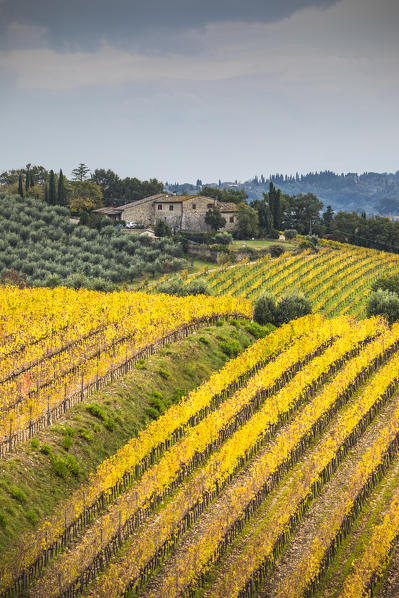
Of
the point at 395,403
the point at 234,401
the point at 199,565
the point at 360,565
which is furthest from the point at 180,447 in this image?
the point at 395,403

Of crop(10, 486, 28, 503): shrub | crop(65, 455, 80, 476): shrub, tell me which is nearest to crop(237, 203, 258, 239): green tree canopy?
crop(65, 455, 80, 476): shrub

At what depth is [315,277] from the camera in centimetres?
8431

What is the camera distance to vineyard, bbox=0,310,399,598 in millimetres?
26500

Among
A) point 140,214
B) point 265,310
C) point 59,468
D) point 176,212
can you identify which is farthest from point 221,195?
point 59,468

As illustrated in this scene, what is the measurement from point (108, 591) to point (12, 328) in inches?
1089

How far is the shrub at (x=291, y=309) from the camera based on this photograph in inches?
2530

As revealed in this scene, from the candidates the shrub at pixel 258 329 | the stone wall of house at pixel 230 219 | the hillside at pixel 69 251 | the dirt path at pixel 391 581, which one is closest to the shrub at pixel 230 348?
the shrub at pixel 258 329

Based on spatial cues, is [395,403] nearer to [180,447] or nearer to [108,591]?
[180,447]

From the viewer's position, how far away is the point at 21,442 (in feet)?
109

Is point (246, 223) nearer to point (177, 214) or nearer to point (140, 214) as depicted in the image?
point (177, 214)

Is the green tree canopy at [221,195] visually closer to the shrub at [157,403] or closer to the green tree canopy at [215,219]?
the green tree canopy at [215,219]

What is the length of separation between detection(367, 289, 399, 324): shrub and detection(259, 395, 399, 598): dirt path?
25.9 m

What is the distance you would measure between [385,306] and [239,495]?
37.9 meters

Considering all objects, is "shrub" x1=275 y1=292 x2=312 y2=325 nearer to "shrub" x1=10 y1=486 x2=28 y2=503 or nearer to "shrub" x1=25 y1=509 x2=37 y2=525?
"shrub" x1=10 y1=486 x2=28 y2=503
